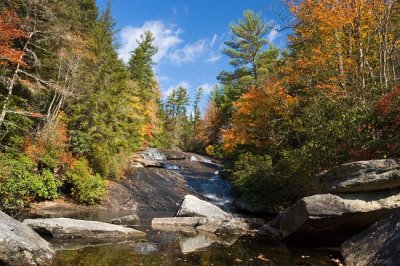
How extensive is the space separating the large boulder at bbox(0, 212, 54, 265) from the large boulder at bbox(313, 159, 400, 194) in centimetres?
752

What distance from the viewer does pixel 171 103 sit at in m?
74.7

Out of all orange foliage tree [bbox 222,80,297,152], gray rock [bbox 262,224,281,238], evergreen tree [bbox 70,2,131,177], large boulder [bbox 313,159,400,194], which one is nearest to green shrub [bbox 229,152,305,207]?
orange foliage tree [bbox 222,80,297,152]

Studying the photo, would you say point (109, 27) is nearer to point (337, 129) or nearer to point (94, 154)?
point (94, 154)

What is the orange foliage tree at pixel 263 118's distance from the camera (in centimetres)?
2289

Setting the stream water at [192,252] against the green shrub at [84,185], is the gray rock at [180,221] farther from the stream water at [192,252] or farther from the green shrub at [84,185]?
the green shrub at [84,185]

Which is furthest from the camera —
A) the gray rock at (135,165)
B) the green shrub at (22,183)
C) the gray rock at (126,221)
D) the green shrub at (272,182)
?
the gray rock at (135,165)

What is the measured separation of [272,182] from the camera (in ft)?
61.9

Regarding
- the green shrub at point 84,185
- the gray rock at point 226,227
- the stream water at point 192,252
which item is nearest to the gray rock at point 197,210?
the gray rock at point 226,227

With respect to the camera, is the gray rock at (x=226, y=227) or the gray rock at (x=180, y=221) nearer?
the gray rock at (x=226, y=227)

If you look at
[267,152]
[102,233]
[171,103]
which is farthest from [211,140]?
[102,233]

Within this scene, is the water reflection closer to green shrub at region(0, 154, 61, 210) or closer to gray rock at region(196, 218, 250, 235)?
gray rock at region(196, 218, 250, 235)

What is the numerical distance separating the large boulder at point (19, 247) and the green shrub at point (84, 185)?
1229cm

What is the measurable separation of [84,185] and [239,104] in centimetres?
1115

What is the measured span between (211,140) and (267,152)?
29249mm
